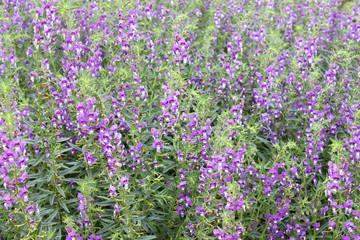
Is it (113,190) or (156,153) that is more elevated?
(156,153)

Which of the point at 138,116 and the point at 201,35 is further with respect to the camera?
the point at 201,35

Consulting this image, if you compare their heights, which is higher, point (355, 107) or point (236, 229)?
point (355, 107)

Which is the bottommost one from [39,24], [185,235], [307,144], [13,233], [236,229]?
[13,233]

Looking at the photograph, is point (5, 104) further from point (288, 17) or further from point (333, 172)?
point (288, 17)

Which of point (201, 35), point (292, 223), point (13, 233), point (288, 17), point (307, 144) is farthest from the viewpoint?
point (288, 17)

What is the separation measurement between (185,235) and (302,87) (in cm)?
313

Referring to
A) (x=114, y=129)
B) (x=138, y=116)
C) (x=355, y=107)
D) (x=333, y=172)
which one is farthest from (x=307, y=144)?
(x=114, y=129)

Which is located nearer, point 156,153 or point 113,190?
point 113,190

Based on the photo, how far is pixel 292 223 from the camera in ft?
15.3

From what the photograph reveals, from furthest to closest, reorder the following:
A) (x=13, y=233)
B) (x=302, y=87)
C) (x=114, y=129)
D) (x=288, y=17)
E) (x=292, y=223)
Result: (x=288, y=17)
(x=302, y=87)
(x=292, y=223)
(x=13, y=233)
(x=114, y=129)

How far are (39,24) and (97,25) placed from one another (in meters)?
1.80

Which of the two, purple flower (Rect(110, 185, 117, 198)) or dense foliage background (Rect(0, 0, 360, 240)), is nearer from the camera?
purple flower (Rect(110, 185, 117, 198))

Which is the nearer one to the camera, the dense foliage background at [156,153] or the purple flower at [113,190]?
the purple flower at [113,190]

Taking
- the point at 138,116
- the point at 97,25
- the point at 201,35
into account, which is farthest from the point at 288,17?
the point at 138,116
